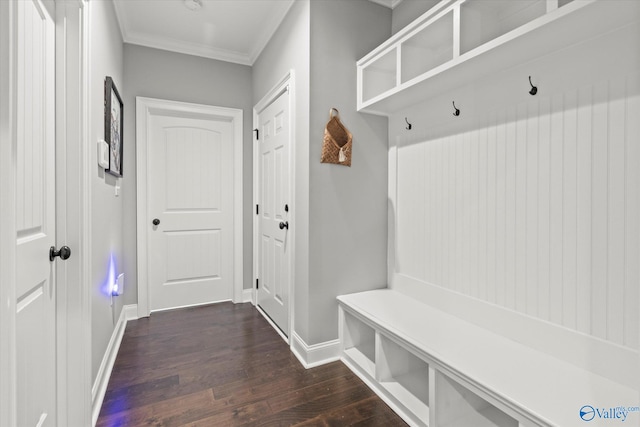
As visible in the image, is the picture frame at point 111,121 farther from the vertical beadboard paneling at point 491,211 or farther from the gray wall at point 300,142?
the vertical beadboard paneling at point 491,211

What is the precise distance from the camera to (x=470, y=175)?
1.74 metres

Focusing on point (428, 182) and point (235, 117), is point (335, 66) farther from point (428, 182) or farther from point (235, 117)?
point (235, 117)

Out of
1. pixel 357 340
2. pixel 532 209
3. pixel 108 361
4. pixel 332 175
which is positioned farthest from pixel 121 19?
pixel 532 209

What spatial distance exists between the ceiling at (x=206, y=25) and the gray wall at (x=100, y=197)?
12.6 inches

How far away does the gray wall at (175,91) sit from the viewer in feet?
9.52

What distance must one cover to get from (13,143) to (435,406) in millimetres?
1825

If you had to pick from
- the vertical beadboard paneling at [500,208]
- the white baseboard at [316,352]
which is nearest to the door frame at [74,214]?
the white baseboard at [316,352]

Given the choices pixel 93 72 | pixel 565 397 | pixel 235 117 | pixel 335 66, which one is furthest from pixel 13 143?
pixel 235 117

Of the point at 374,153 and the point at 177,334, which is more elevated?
the point at 374,153

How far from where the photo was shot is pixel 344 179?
219 centimetres

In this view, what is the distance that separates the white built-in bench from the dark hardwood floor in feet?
0.51

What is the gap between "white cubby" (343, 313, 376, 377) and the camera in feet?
6.96

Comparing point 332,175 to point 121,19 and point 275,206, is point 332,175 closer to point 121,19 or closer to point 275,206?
point 275,206

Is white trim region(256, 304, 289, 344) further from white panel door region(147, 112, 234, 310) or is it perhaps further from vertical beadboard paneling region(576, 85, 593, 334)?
vertical beadboard paneling region(576, 85, 593, 334)
